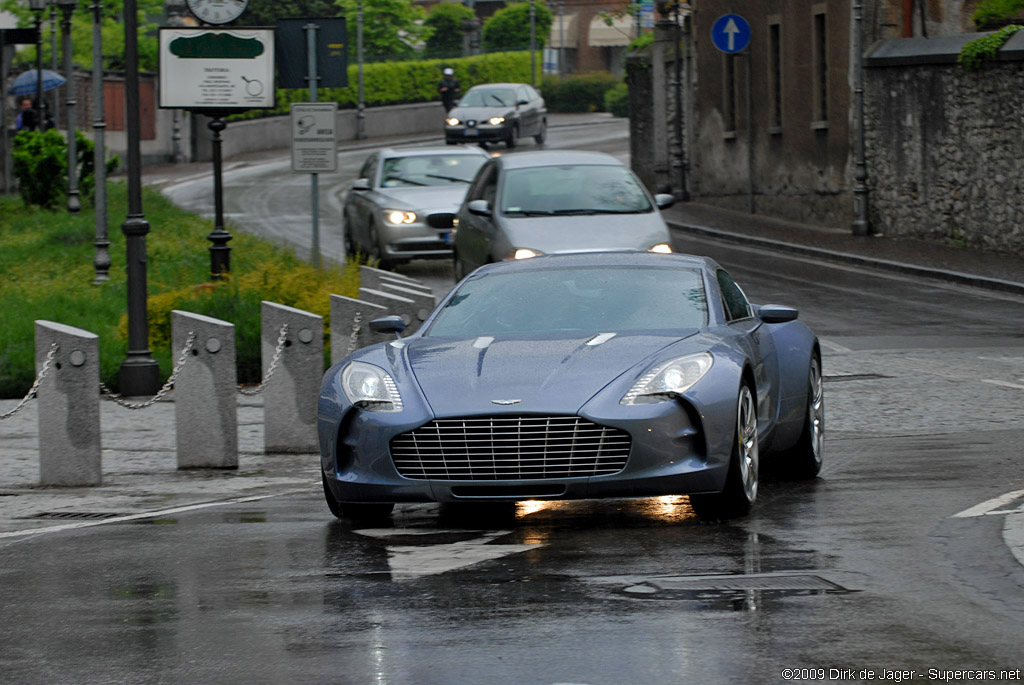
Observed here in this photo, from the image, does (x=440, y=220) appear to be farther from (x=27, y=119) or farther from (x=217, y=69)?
(x=27, y=119)

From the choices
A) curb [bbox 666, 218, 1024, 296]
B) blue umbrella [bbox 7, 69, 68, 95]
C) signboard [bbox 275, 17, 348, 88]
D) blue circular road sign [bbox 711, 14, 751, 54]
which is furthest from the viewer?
blue umbrella [bbox 7, 69, 68, 95]

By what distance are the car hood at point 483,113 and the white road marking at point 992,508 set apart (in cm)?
4340

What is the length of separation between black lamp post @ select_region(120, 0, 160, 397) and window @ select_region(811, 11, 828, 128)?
19.3 meters

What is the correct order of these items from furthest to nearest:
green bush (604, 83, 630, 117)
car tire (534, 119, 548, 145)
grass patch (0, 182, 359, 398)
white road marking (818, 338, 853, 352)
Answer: green bush (604, 83, 630, 117)
car tire (534, 119, 548, 145)
white road marking (818, 338, 853, 352)
grass patch (0, 182, 359, 398)

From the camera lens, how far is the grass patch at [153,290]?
15.2 metres

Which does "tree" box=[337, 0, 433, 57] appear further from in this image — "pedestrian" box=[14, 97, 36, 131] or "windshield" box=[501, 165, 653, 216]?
"windshield" box=[501, 165, 653, 216]

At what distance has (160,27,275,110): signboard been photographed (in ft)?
61.3

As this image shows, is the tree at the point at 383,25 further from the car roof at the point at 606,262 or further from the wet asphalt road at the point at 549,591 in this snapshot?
the wet asphalt road at the point at 549,591

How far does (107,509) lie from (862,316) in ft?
38.0

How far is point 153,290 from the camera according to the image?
61.1 feet

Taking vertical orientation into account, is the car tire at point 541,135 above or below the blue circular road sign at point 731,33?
below

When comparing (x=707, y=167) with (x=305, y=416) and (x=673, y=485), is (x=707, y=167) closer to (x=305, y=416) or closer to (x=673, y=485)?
(x=305, y=416)

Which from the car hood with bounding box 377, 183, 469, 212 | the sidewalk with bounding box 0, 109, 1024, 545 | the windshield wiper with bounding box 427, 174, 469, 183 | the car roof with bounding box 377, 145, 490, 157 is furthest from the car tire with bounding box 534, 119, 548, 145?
the sidewalk with bounding box 0, 109, 1024, 545

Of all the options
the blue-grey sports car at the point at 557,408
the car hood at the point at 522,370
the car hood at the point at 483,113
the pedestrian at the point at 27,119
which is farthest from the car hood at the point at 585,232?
the car hood at the point at 483,113
